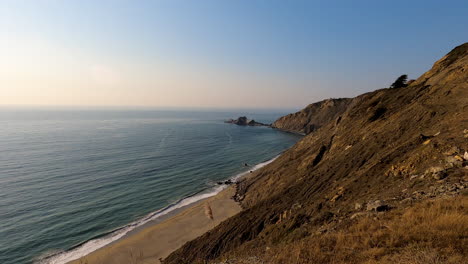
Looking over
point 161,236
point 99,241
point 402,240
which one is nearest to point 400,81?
point 402,240

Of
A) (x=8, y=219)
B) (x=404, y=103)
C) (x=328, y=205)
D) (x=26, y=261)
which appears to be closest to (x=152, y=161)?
(x=8, y=219)

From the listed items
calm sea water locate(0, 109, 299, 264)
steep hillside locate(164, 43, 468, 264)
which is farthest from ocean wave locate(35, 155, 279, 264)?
steep hillside locate(164, 43, 468, 264)

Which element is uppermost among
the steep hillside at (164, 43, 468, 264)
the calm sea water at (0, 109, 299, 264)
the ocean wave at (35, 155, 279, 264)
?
the steep hillside at (164, 43, 468, 264)

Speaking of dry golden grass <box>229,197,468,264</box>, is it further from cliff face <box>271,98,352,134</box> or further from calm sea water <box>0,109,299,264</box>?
cliff face <box>271,98,352,134</box>

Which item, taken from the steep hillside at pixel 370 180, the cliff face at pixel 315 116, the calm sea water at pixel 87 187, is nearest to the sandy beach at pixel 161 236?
the calm sea water at pixel 87 187

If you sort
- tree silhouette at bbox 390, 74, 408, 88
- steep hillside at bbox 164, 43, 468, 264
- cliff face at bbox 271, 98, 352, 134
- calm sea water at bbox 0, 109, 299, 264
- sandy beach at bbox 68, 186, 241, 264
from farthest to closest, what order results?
cliff face at bbox 271, 98, 352, 134, tree silhouette at bbox 390, 74, 408, 88, calm sea water at bbox 0, 109, 299, 264, sandy beach at bbox 68, 186, 241, 264, steep hillside at bbox 164, 43, 468, 264

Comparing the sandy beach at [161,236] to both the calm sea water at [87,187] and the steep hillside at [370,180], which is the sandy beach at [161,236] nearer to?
the calm sea water at [87,187]

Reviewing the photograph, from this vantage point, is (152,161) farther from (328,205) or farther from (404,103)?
(404,103)
